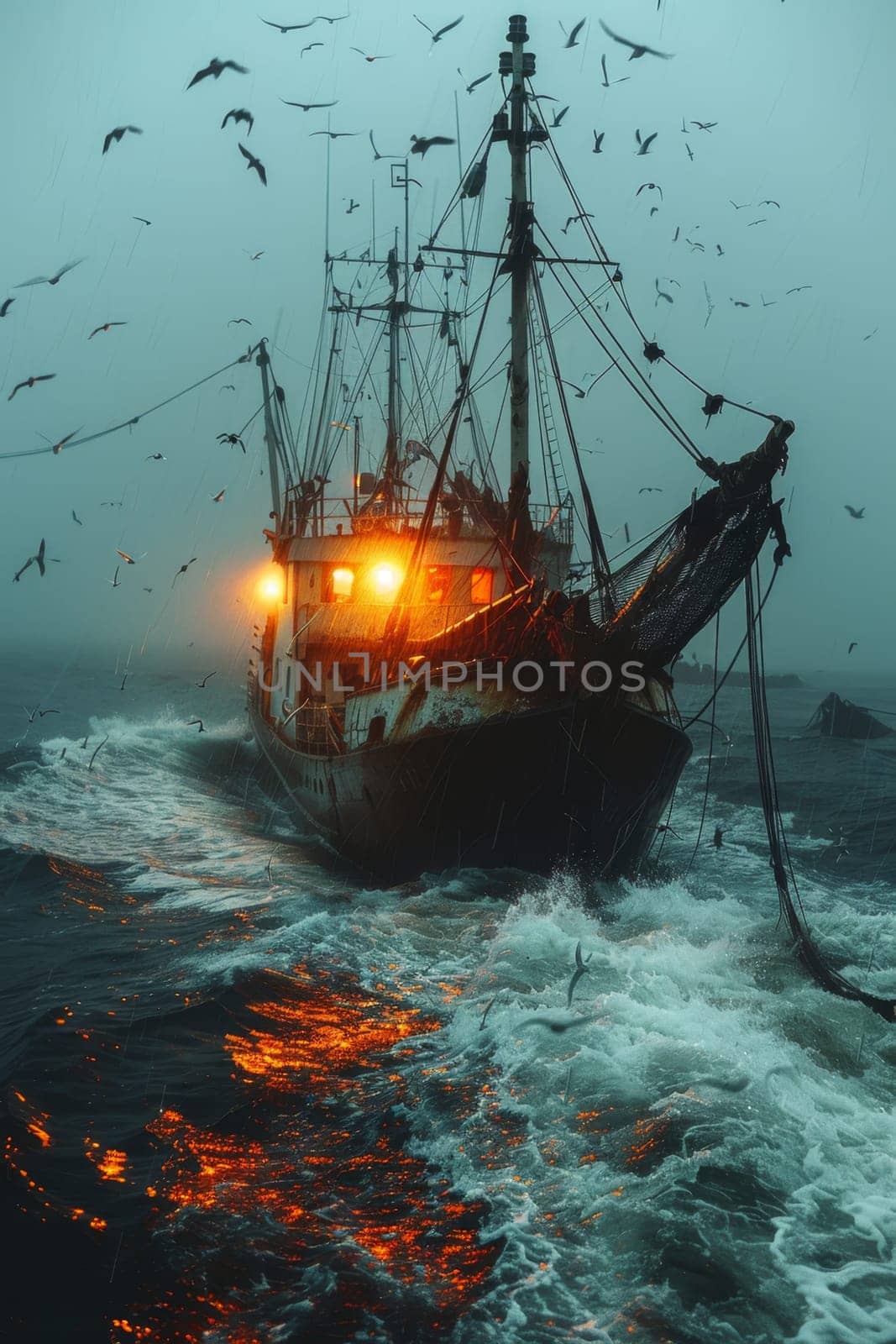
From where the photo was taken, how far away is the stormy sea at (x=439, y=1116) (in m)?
5.49

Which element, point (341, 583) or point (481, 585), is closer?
point (481, 585)

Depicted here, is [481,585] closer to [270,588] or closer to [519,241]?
[519,241]

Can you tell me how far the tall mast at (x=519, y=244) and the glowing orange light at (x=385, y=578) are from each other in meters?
5.02

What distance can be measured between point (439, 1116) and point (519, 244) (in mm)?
16545

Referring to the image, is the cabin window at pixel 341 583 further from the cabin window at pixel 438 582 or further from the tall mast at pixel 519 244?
the tall mast at pixel 519 244

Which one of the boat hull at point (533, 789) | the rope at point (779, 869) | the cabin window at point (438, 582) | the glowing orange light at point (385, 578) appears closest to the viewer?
the rope at point (779, 869)

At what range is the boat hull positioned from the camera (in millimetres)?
14680

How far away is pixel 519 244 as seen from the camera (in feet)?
58.7

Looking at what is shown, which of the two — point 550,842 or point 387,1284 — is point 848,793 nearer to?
point 550,842

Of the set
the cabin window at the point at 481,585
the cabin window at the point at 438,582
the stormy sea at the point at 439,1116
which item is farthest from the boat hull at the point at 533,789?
the cabin window at the point at 481,585

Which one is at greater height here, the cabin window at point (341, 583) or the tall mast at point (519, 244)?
the tall mast at point (519, 244)

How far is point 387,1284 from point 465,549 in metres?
19.4

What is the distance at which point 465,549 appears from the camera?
23.5 meters

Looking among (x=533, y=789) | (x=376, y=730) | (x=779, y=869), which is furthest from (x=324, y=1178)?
(x=376, y=730)
